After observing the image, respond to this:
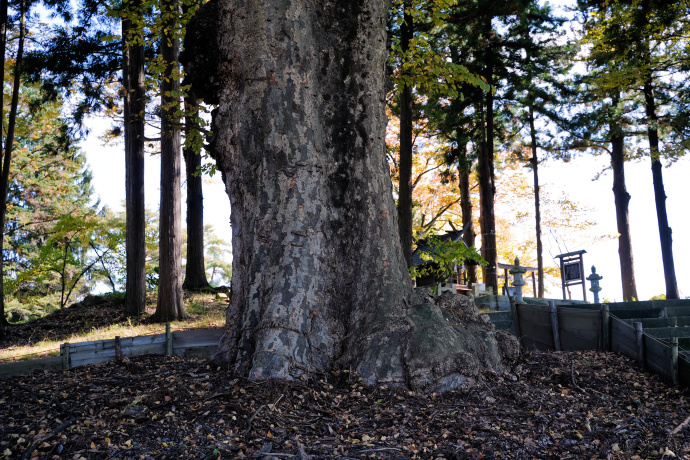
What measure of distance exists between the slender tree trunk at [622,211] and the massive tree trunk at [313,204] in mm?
15772

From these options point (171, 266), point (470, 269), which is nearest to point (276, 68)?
point (171, 266)

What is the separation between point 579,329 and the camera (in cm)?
719

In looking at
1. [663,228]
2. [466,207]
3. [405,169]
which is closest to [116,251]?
[405,169]

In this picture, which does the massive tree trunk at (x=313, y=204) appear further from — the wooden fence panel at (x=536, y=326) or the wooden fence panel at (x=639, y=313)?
the wooden fence panel at (x=639, y=313)

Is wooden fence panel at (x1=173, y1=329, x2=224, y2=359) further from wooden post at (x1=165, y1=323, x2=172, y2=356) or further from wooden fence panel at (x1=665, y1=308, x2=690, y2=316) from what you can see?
wooden fence panel at (x1=665, y1=308, x2=690, y2=316)

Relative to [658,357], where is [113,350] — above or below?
above

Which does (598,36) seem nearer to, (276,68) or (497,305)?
(497,305)

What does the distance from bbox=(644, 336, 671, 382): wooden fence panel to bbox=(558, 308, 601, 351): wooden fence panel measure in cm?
99

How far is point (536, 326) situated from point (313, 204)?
514cm

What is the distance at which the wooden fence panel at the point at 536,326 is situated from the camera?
7.74m

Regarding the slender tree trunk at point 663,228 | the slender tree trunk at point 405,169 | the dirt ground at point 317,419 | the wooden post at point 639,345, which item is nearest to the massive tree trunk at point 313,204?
the dirt ground at point 317,419

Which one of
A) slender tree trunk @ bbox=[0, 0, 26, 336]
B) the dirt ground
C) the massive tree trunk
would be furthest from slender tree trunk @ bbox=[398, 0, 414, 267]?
slender tree trunk @ bbox=[0, 0, 26, 336]

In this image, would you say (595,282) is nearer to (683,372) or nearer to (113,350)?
(683,372)

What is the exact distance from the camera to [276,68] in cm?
467
